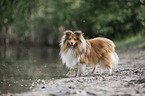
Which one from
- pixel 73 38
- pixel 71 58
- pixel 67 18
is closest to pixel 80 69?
pixel 71 58

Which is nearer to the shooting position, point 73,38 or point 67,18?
point 73,38

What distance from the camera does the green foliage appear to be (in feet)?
78.0

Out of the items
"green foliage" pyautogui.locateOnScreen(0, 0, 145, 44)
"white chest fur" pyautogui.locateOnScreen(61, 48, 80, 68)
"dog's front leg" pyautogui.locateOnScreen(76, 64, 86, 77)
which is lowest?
"dog's front leg" pyautogui.locateOnScreen(76, 64, 86, 77)

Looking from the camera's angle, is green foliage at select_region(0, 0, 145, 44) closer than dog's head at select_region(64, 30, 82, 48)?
No

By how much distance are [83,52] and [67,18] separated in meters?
23.3

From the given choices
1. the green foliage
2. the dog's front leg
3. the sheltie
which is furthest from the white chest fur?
the green foliage

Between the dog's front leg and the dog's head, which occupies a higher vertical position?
the dog's head

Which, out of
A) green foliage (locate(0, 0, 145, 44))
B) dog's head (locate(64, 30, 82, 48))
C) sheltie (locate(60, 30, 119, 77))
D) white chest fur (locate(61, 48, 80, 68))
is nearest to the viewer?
dog's head (locate(64, 30, 82, 48))

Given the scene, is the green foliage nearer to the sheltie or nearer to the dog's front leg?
the sheltie

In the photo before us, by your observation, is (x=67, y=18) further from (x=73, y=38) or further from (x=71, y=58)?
(x=73, y=38)

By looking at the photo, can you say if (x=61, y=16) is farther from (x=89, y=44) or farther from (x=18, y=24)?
(x=89, y=44)

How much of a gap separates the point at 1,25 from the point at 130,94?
22267mm

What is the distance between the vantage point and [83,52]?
821cm

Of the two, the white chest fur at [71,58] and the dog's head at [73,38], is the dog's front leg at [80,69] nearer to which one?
the white chest fur at [71,58]
